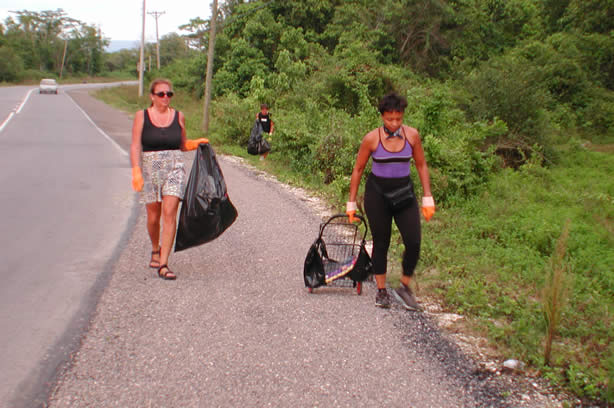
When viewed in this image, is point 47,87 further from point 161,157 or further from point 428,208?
point 428,208

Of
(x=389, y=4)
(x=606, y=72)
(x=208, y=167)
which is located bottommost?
(x=208, y=167)

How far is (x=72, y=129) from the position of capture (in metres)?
20.4

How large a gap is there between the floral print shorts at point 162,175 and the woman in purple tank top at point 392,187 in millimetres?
1770

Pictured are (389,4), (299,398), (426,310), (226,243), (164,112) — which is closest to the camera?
(299,398)

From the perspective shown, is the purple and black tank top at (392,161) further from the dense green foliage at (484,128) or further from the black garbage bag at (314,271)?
the dense green foliage at (484,128)

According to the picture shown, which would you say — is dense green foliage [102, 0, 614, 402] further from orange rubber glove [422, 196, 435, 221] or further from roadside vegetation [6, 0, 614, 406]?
orange rubber glove [422, 196, 435, 221]

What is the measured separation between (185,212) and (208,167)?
1.68 feet

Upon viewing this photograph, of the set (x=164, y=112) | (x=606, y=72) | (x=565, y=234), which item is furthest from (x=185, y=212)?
(x=606, y=72)

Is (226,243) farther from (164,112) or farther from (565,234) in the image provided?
(565,234)

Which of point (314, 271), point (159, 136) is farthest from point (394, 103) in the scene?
point (159, 136)

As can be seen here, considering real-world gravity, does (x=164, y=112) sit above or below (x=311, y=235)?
above

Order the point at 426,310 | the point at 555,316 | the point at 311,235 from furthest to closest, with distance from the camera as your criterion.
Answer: the point at 311,235 < the point at 426,310 < the point at 555,316

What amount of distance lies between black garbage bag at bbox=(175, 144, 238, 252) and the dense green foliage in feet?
7.13

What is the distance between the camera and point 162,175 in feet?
16.2
